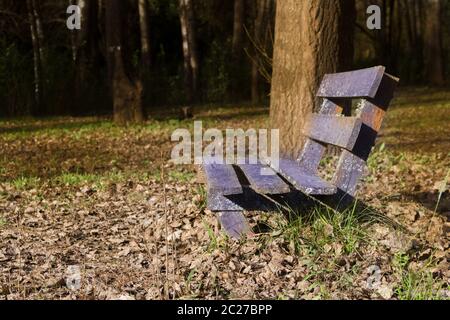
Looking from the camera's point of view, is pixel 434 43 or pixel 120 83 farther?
pixel 434 43

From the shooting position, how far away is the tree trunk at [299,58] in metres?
7.94

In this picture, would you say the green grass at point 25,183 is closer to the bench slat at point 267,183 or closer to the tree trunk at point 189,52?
the bench slat at point 267,183

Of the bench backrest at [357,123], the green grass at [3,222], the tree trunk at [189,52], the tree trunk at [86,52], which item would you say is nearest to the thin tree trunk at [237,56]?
the tree trunk at [189,52]

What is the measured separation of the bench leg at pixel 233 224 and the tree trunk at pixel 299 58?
3.23 m

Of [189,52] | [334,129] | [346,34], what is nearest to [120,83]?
[189,52]

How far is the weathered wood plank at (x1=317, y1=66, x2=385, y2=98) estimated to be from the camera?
4.74 metres

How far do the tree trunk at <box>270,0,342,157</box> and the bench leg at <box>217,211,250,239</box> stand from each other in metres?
3.23

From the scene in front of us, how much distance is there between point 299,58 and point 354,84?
299 centimetres

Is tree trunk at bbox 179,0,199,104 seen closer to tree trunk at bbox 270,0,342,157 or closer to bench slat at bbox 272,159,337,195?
tree trunk at bbox 270,0,342,157

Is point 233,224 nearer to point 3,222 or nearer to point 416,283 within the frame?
point 416,283

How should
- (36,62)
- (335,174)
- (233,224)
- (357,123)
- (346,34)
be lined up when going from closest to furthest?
(357,123) < (233,224) < (335,174) < (346,34) < (36,62)

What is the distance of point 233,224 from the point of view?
4.92 meters

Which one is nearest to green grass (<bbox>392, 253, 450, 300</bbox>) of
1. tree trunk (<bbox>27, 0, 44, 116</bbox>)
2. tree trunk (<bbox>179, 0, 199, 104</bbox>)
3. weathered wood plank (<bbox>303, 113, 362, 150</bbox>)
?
weathered wood plank (<bbox>303, 113, 362, 150</bbox>)
